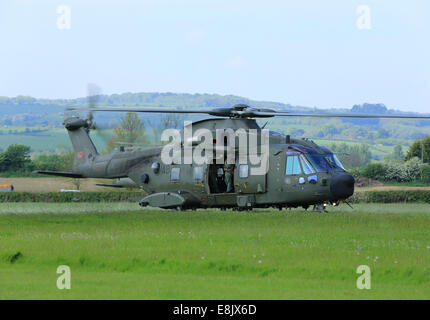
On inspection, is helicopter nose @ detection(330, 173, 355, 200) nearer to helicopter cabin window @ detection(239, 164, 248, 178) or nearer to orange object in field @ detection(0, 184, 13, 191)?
helicopter cabin window @ detection(239, 164, 248, 178)

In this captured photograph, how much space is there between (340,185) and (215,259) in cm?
1763

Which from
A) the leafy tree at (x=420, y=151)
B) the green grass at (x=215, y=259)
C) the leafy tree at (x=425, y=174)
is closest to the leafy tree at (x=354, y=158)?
the leafy tree at (x=420, y=151)

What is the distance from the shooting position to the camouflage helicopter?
118 feet

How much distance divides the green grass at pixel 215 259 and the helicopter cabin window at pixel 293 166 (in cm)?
782

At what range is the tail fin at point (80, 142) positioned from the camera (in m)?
45.2

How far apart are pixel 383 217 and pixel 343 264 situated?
14505 mm

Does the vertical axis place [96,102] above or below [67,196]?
above

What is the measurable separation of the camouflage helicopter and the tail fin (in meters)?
3.27

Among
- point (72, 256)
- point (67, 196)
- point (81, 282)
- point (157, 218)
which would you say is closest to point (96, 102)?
point (67, 196)

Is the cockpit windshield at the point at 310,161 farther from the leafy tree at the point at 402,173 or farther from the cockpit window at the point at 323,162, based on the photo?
the leafy tree at the point at 402,173

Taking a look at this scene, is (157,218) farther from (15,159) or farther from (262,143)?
(15,159)

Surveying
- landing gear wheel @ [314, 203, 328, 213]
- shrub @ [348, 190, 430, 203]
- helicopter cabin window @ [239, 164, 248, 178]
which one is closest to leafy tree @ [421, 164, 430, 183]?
shrub @ [348, 190, 430, 203]

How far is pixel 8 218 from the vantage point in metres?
30.7

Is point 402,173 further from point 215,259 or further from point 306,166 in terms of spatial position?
point 215,259
